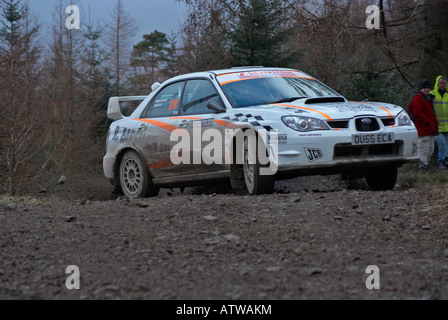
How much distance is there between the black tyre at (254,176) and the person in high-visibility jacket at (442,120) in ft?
21.2

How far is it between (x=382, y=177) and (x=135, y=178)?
3402 mm

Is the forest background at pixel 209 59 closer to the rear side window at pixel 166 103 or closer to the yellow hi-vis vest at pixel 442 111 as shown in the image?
the yellow hi-vis vest at pixel 442 111

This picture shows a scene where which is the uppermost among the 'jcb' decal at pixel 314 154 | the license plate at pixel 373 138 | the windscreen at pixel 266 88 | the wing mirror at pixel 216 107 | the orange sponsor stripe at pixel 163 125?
the windscreen at pixel 266 88

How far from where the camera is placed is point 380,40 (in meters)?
13.8

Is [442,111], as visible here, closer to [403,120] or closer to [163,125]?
[403,120]

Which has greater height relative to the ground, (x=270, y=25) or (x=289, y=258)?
(x=270, y=25)

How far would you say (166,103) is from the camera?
8.79 metres

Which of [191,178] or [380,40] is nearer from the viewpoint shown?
[191,178]

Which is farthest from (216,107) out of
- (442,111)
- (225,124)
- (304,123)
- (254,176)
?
(442,111)

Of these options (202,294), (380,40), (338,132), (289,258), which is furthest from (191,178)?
(380,40)

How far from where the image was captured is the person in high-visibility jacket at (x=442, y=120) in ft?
41.0

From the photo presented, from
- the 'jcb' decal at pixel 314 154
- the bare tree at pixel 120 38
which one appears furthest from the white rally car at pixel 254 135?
the bare tree at pixel 120 38

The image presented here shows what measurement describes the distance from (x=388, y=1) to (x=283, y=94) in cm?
672
